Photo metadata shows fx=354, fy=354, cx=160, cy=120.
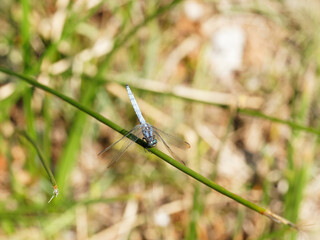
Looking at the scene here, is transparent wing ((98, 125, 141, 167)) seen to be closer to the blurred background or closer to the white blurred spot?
the blurred background

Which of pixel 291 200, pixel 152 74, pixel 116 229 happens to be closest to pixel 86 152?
pixel 116 229

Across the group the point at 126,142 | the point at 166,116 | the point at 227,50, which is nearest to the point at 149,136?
the point at 126,142

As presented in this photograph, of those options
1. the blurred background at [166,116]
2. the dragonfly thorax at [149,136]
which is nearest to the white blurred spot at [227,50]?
the blurred background at [166,116]

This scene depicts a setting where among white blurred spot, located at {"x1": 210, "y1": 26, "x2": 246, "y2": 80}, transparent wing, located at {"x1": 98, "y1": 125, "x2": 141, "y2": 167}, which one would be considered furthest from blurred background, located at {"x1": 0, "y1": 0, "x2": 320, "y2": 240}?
transparent wing, located at {"x1": 98, "y1": 125, "x2": 141, "y2": 167}

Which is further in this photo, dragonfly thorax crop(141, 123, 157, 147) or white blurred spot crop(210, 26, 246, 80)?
white blurred spot crop(210, 26, 246, 80)

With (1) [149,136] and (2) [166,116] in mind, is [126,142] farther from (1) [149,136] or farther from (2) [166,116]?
(2) [166,116]

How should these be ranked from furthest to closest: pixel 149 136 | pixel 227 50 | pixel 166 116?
pixel 227 50
pixel 166 116
pixel 149 136

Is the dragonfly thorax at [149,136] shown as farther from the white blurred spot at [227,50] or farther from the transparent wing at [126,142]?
the white blurred spot at [227,50]

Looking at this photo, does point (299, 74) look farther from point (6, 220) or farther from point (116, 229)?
point (6, 220)
